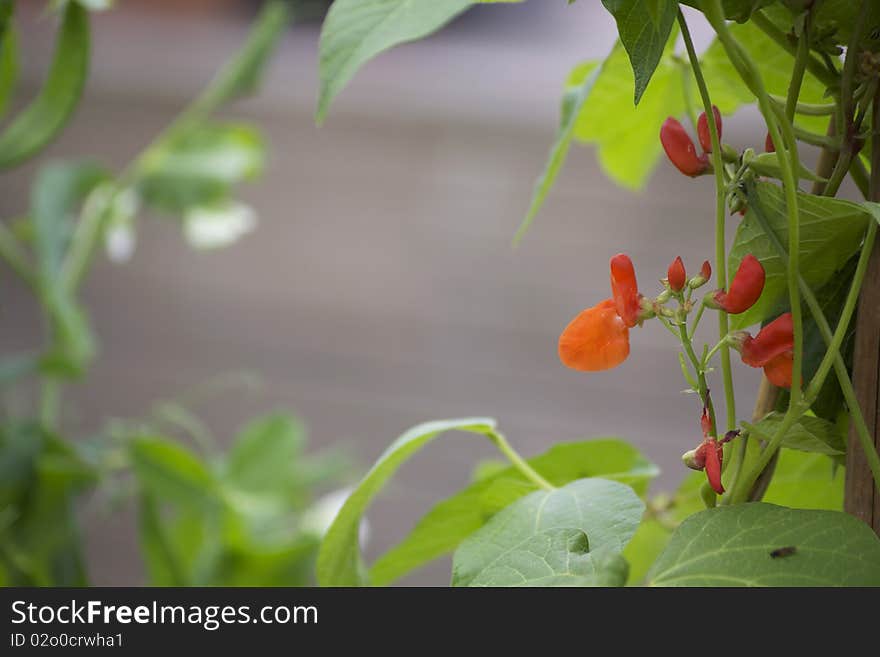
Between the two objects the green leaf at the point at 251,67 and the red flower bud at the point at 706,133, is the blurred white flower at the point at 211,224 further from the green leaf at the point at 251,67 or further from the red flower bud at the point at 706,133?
the red flower bud at the point at 706,133

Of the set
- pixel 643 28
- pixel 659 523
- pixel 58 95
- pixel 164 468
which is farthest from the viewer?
pixel 164 468

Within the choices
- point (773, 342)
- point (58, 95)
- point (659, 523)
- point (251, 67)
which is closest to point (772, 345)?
point (773, 342)

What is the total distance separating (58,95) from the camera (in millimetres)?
381

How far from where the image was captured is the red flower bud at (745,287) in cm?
17

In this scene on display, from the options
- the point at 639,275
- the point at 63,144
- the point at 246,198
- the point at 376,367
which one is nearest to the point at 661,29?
the point at 639,275

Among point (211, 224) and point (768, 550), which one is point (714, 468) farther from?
point (211, 224)

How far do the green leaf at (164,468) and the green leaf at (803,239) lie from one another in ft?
1.22

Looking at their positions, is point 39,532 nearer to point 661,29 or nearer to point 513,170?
point 661,29

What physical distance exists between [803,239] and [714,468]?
0.04 m

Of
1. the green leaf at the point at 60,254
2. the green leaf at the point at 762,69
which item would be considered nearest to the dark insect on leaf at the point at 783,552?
the green leaf at the point at 762,69

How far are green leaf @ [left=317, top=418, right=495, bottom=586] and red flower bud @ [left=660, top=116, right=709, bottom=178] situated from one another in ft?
0.26

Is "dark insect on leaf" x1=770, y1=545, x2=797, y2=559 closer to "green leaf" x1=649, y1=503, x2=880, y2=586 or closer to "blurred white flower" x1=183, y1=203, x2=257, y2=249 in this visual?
"green leaf" x1=649, y1=503, x2=880, y2=586

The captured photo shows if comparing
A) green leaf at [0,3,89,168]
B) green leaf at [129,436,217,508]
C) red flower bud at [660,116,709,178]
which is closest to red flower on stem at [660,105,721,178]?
red flower bud at [660,116,709,178]
